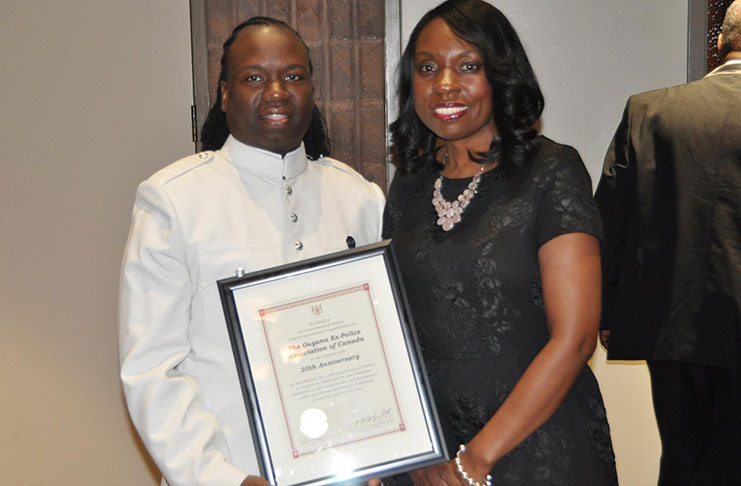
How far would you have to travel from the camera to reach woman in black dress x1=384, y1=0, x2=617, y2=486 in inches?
63.1

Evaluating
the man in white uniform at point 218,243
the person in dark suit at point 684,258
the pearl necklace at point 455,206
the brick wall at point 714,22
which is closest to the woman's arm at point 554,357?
the pearl necklace at point 455,206

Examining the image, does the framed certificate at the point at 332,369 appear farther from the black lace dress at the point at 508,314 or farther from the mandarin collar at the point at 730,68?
the mandarin collar at the point at 730,68

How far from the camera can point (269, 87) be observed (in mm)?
1738

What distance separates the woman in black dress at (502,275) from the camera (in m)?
1.60

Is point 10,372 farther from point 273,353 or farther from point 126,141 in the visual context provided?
point 273,353

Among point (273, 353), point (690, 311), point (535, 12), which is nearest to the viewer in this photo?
point (273, 353)

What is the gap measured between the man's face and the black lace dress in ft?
1.32

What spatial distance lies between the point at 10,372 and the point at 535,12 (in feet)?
6.94

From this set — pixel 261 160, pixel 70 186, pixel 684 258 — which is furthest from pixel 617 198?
pixel 70 186

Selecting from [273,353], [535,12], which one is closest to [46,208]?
[273,353]

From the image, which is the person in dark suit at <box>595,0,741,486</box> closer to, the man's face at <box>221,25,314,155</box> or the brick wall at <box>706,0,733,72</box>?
the brick wall at <box>706,0,733,72</box>

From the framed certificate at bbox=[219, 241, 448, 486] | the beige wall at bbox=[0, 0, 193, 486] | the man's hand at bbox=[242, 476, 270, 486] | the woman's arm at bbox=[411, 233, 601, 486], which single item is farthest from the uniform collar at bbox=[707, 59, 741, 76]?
the man's hand at bbox=[242, 476, 270, 486]

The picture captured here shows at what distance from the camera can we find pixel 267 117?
175 centimetres

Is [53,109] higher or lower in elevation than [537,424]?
higher
